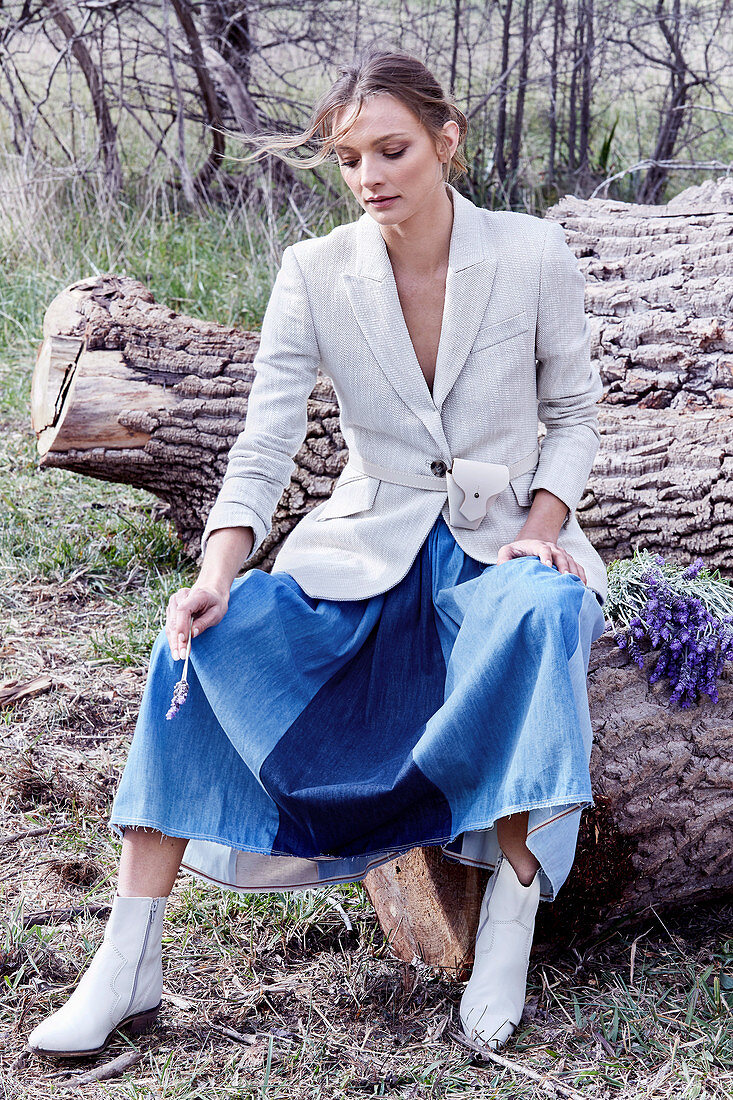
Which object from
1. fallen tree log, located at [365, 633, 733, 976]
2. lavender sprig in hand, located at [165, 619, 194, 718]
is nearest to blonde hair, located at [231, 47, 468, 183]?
lavender sprig in hand, located at [165, 619, 194, 718]

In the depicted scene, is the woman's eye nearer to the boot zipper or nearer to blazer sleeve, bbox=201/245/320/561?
blazer sleeve, bbox=201/245/320/561

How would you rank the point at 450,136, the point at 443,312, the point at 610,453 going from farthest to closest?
the point at 610,453
the point at 443,312
the point at 450,136

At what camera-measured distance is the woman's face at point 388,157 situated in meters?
1.97

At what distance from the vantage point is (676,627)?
2.27 meters

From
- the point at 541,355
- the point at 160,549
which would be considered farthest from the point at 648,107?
the point at 541,355

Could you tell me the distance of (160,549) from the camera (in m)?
3.92

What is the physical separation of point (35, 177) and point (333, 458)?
13.5 feet

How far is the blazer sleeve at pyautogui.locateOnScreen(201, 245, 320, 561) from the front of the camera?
2.14 metres

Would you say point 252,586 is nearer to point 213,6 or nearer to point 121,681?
point 121,681

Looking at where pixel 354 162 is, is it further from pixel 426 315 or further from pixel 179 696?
pixel 179 696

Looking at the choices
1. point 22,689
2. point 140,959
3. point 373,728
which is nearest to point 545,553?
point 373,728

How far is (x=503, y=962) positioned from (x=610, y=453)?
157 centimetres

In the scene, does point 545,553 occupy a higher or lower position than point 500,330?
lower

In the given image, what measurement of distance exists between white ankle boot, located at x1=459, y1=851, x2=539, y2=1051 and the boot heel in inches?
23.0
